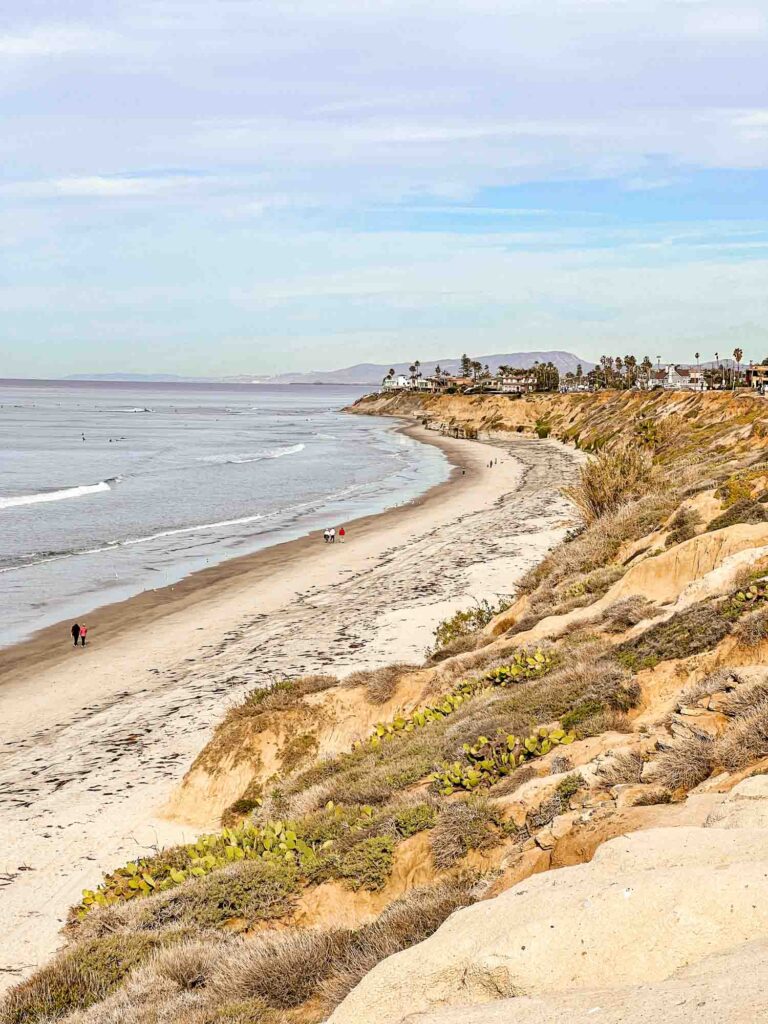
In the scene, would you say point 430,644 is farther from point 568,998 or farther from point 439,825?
point 568,998

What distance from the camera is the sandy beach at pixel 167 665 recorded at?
1292 cm

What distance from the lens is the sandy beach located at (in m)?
12.9

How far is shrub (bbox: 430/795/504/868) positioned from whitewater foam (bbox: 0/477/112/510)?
48641mm

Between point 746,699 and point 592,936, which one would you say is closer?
point 592,936

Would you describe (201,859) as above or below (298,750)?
above

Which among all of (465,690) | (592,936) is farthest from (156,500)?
(592,936)

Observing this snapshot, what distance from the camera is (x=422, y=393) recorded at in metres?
199

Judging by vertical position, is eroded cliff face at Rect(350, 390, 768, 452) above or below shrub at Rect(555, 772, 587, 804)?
above

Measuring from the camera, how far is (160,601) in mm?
29906

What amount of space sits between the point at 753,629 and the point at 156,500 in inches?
1909

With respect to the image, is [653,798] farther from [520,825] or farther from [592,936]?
[592,936]

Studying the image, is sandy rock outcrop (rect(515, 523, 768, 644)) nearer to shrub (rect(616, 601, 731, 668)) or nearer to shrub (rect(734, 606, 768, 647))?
shrub (rect(616, 601, 731, 668))

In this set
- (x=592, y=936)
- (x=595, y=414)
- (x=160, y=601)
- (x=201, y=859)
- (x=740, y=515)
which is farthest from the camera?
(x=595, y=414)

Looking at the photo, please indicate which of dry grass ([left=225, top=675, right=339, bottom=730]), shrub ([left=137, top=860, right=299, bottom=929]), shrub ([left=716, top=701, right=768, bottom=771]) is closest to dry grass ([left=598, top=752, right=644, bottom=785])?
shrub ([left=716, top=701, right=768, bottom=771])
